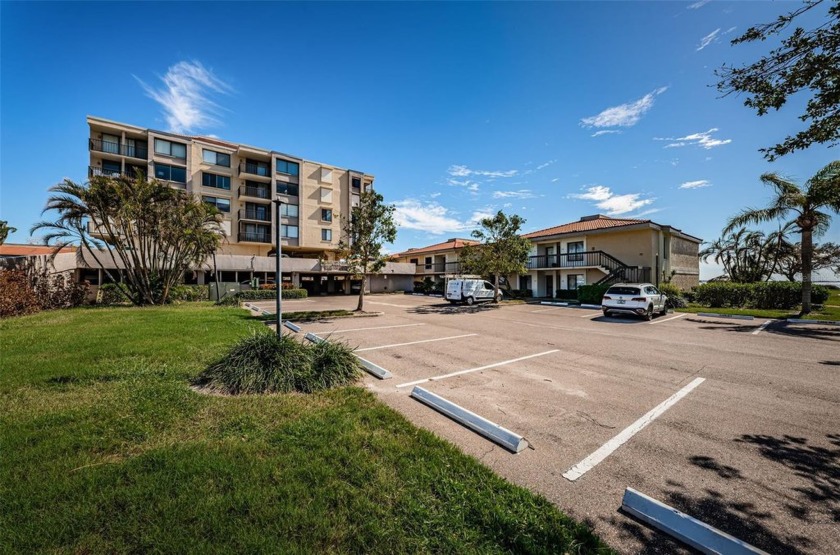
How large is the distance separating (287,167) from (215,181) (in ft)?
26.9

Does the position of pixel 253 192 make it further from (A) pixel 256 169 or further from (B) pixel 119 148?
(B) pixel 119 148

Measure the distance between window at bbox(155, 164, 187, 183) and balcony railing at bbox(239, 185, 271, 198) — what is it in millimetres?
5547

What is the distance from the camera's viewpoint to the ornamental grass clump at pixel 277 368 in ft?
18.1

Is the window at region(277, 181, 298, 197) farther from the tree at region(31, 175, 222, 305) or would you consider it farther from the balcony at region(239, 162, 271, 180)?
the tree at region(31, 175, 222, 305)

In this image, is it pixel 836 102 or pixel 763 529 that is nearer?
pixel 763 529

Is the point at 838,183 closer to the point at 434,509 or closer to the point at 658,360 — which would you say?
the point at 658,360

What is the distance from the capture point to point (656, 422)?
4.58m

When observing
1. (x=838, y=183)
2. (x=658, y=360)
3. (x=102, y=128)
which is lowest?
(x=658, y=360)

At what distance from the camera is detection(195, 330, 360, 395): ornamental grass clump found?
18.1 feet

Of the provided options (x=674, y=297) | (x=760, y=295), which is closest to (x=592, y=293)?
(x=674, y=297)

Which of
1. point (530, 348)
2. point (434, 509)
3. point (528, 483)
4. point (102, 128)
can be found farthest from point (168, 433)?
point (102, 128)

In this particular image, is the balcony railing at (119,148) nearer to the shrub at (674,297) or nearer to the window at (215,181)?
the window at (215,181)

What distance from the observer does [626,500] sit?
2836mm

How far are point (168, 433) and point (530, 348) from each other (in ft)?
26.9
